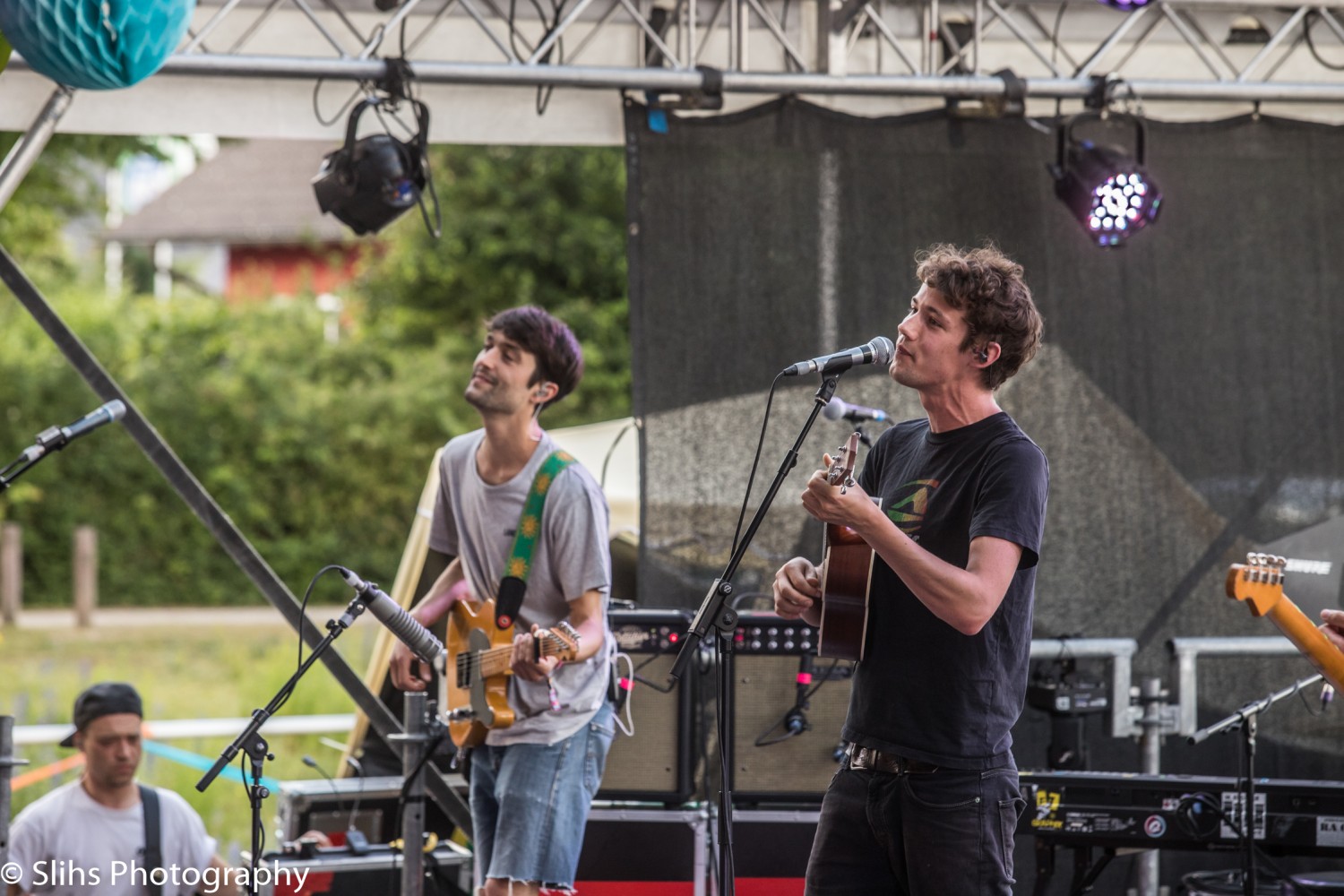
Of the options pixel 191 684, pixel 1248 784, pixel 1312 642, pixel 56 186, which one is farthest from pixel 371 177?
pixel 191 684

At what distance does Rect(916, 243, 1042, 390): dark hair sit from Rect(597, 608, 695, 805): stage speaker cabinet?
2106mm

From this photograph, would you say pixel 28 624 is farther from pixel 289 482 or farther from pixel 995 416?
pixel 995 416

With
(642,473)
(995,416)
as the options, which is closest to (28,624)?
(642,473)

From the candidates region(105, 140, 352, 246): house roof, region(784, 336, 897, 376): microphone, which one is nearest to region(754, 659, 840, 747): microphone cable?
region(784, 336, 897, 376): microphone

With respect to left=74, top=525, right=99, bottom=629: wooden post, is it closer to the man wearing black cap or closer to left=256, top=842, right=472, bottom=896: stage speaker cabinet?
the man wearing black cap

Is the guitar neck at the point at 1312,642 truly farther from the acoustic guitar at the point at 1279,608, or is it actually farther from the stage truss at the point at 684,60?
the stage truss at the point at 684,60

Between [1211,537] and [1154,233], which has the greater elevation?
[1154,233]

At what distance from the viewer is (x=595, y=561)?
3756 mm

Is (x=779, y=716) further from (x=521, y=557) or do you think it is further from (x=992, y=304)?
(x=992, y=304)

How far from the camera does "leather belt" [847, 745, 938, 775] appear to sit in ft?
8.78

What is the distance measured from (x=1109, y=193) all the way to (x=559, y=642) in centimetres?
279

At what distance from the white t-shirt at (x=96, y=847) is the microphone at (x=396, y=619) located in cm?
119

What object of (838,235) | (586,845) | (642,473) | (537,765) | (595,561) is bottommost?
(586,845)

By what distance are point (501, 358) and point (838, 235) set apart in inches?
72.5
